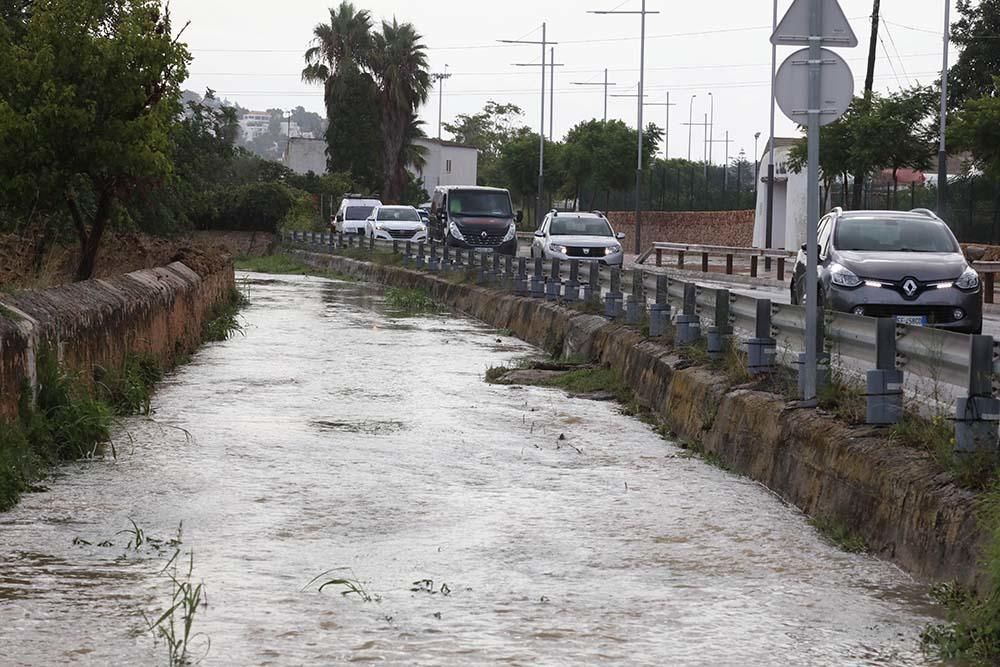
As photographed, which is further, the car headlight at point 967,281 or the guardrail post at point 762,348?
the car headlight at point 967,281

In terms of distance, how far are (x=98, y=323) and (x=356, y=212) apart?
160ft

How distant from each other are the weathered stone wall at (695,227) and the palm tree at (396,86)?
17214 millimetres

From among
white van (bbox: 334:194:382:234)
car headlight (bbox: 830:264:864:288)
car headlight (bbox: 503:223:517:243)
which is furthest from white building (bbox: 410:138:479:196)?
car headlight (bbox: 830:264:864:288)

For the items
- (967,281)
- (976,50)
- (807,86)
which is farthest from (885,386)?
(976,50)

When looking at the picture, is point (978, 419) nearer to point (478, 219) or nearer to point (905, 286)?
point (905, 286)

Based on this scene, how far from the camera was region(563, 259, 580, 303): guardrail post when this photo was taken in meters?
23.3

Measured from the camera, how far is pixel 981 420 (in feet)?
26.5

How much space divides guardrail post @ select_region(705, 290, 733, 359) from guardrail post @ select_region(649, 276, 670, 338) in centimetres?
241

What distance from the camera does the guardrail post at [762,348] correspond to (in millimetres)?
12430

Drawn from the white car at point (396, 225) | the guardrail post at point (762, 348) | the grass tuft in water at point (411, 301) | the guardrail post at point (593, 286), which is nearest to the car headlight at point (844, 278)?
the guardrail post at point (593, 286)

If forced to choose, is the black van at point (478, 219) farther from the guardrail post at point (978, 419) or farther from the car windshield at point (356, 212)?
the guardrail post at point (978, 419)

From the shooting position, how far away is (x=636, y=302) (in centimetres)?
1866

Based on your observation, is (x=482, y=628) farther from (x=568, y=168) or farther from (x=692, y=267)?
(x=568, y=168)

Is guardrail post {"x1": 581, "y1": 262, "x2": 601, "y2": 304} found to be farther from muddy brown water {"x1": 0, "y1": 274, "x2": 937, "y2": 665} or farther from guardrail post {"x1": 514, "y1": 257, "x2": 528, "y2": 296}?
muddy brown water {"x1": 0, "y1": 274, "x2": 937, "y2": 665}
